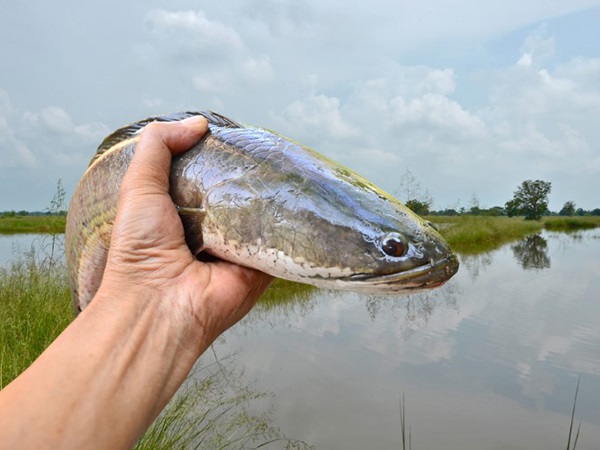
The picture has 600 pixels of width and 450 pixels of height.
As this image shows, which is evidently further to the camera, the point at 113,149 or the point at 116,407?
the point at 113,149

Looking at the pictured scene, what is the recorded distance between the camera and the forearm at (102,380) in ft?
4.42

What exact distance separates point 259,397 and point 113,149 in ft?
21.8

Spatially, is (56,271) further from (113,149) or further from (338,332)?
(113,149)

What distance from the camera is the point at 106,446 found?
1.42 metres

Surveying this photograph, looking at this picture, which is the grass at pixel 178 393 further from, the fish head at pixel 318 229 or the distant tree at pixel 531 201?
the distant tree at pixel 531 201

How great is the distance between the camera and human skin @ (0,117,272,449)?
1385 mm

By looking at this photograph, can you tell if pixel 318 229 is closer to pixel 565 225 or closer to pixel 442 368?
pixel 442 368

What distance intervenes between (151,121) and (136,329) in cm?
119

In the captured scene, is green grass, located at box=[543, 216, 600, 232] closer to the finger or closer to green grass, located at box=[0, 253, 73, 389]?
green grass, located at box=[0, 253, 73, 389]

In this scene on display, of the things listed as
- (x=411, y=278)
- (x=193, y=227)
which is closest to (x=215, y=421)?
(x=193, y=227)

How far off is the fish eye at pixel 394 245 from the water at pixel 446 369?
659 centimetres

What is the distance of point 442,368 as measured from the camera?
36.0 feet

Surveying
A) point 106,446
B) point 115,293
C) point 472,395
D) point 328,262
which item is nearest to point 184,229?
point 115,293

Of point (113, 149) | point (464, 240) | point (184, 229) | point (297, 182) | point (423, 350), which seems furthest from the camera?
point (464, 240)
